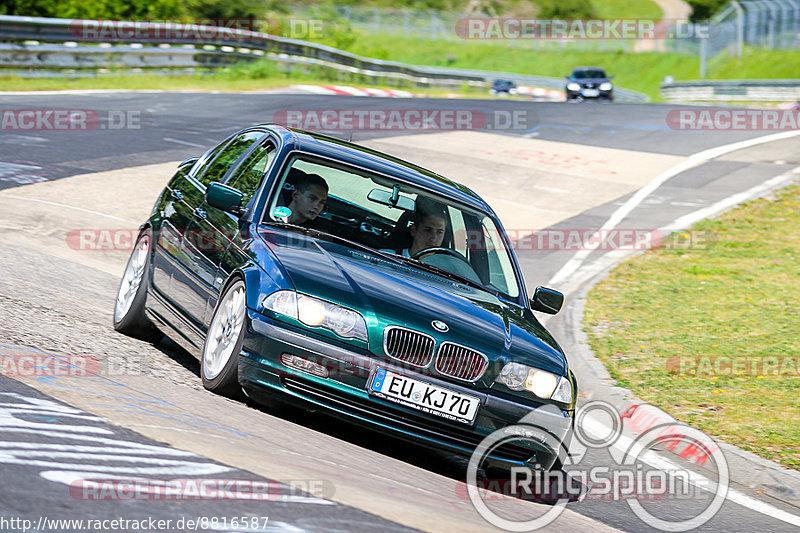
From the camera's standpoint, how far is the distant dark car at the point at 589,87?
138 feet

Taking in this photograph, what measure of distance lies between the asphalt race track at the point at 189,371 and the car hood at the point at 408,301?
684 millimetres

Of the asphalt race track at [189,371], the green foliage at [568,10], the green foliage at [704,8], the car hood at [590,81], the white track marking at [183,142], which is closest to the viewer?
the asphalt race track at [189,371]

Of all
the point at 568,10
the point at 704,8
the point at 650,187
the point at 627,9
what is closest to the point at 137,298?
the point at 650,187

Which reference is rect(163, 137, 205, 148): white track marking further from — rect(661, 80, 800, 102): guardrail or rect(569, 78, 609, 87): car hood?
rect(569, 78, 609, 87): car hood

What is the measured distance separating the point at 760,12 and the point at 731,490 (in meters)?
45.9

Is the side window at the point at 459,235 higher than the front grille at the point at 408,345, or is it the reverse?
the side window at the point at 459,235

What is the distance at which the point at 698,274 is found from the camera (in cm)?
1320

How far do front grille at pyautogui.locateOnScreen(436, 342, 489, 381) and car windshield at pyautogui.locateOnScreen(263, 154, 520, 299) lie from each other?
1.15 m

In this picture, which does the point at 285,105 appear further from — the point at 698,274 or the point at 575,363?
the point at 575,363

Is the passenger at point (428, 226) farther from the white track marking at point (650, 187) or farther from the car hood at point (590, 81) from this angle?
the car hood at point (590, 81)

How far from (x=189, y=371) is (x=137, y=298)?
983 millimetres

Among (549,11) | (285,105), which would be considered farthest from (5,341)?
(549,11)

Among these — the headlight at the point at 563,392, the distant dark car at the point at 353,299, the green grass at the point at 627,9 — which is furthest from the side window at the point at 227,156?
the green grass at the point at 627,9

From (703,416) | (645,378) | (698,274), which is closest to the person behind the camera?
(703,416)
